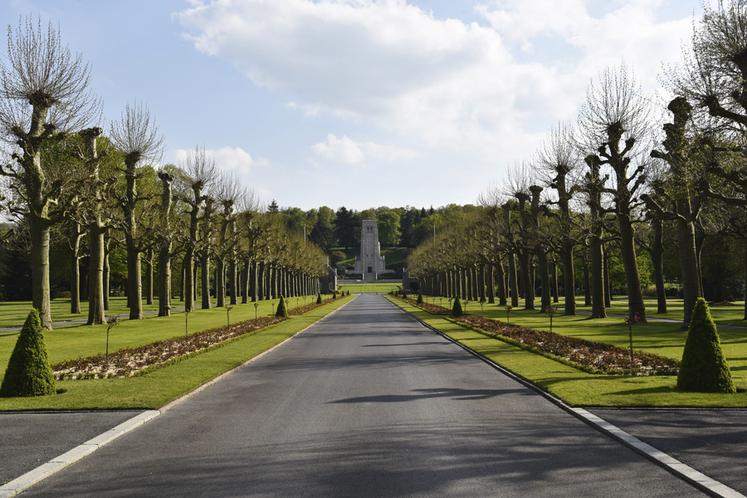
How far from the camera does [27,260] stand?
8100cm

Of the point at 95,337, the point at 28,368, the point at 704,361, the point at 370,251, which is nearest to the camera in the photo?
the point at 704,361

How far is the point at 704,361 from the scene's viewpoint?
43.0ft

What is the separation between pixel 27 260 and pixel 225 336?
63.6m

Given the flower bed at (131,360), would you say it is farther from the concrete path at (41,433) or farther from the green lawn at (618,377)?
the green lawn at (618,377)

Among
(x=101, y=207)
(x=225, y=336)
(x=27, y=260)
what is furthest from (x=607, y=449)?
(x=27, y=260)

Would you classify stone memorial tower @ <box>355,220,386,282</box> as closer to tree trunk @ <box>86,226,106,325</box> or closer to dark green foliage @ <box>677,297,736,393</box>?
tree trunk @ <box>86,226,106,325</box>

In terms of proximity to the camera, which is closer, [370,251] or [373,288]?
[373,288]

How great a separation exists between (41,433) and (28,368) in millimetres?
3981

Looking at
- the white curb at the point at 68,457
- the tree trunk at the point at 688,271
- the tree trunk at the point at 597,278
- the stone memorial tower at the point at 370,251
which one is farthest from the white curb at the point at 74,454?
A: the stone memorial tower at the point at 370,251

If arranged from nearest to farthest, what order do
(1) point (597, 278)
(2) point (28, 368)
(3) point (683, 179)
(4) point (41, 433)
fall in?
(4) point (41, 433)
(2) point (28, 368)
(3) point (683, 179)
(1) point (597, 278)

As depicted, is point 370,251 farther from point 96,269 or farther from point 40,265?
point 40,265

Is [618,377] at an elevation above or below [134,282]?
below

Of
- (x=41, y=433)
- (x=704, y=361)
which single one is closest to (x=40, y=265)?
(x=41, y=433)

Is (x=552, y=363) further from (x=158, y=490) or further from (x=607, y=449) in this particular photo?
(x=158, y=490)
